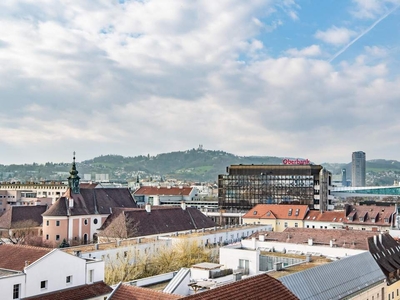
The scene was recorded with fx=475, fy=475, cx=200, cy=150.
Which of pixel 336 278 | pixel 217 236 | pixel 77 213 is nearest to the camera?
pixel 336 278

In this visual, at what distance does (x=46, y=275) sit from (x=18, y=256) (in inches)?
139

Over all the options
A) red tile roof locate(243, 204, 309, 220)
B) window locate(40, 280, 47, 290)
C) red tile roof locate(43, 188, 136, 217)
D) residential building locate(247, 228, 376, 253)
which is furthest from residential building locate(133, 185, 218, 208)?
window locate(40, 280, 47, 290)

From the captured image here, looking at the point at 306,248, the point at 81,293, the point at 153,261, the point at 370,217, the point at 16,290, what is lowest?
the point at 153,261

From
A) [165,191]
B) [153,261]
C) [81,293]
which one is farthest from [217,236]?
[165,191]

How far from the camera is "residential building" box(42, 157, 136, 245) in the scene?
86312mm

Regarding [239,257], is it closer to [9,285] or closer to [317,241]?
[317,241]

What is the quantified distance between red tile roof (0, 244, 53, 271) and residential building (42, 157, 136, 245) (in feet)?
155

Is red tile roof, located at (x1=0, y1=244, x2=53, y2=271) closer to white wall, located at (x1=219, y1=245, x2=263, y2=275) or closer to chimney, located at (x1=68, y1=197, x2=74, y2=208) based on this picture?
white wall, located at (x1=219, y1=245, x2=263, y2=275)

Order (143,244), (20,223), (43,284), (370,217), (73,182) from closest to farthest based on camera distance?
(43,284) < (143,244) < (20,223) < (73,182) < (370,217)

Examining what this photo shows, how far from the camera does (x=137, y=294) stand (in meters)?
27.7

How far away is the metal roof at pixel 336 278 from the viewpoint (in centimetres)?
3419

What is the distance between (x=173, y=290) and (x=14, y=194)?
15730 cm

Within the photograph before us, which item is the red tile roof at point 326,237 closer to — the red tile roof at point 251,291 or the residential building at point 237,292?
the red tile roof at point 251,291

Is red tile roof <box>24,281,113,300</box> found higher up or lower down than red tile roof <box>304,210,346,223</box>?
lower down
